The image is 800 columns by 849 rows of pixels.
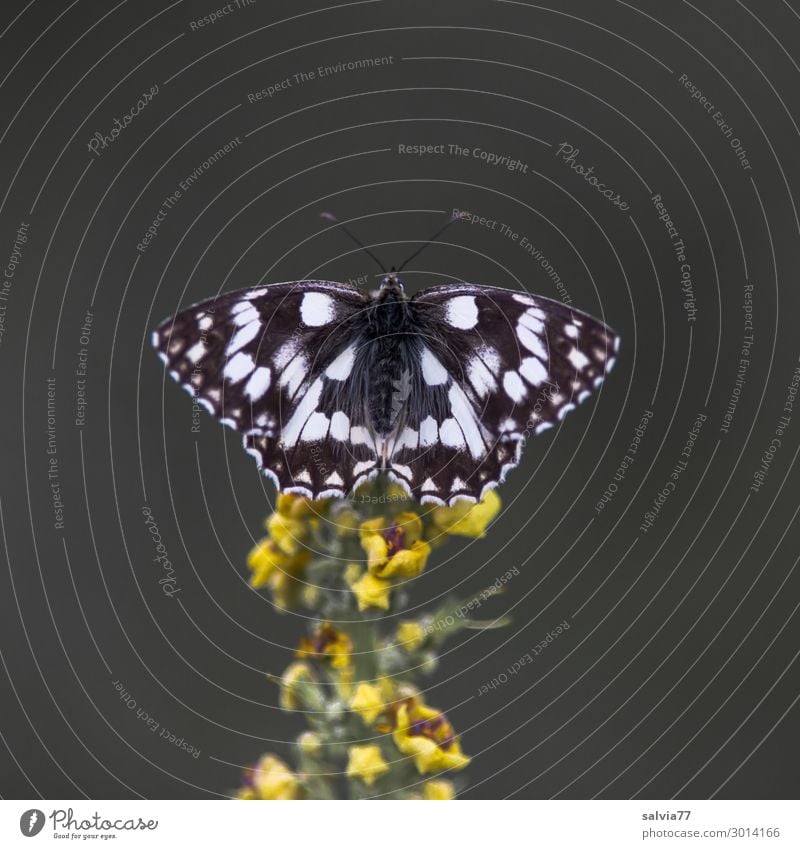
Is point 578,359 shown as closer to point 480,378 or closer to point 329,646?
point 480,378

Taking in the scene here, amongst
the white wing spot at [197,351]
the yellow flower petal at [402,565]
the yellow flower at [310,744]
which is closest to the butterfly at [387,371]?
the white wing spot at [197,351]

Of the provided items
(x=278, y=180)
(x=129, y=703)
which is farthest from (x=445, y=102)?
(x=129, y=703)

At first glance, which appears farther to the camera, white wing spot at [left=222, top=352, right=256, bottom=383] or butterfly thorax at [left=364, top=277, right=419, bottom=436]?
butterfly thorax at [left=364, top=277, right=419, bottom=436]

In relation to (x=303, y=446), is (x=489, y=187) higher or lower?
higher

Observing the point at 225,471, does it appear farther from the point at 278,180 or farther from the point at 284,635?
the point at 278,180

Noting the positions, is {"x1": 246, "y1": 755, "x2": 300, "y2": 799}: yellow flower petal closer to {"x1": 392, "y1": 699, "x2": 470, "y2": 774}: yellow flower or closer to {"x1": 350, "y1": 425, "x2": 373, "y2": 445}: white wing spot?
{"x1": 392, "y1": 699, "x2": 470, "y2": 774}: yellow flower

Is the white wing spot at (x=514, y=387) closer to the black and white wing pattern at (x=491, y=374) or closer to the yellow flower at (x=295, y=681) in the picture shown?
the black and white wing pattern at (x=491, y=374)

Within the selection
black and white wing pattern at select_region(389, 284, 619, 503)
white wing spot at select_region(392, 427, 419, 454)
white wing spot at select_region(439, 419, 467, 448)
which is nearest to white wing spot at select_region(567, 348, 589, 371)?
black and white wing pattern at select_region(389, 284, 619, 503)
